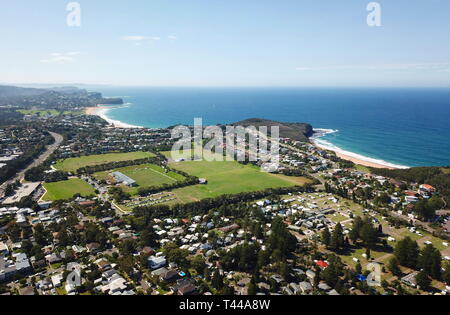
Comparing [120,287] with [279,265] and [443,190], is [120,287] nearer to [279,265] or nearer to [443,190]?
[279,265]

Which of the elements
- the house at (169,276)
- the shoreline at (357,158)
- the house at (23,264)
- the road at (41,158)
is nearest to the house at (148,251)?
the house at (169,276)

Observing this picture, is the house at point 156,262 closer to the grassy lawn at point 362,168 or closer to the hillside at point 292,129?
the grassy lawn at point 362,168

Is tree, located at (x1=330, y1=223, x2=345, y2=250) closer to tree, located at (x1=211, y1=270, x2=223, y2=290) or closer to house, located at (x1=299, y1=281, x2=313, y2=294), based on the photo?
house, located at (x1=299, y1=281, x2=313, y2=294)

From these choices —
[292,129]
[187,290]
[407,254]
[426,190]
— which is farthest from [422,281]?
[292,129]

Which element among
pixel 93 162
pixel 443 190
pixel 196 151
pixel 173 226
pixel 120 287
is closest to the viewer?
pixel 120 287

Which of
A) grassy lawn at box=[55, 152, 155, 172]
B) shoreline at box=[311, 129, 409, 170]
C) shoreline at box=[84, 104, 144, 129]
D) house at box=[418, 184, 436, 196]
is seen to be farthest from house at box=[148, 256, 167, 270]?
shoreline at box=[84, 104, 144, 129]

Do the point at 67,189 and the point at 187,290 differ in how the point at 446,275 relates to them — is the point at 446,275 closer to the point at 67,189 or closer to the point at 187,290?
the point at 187,290
